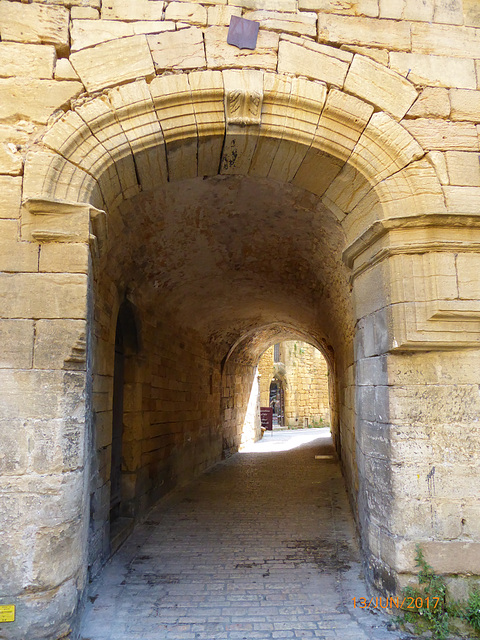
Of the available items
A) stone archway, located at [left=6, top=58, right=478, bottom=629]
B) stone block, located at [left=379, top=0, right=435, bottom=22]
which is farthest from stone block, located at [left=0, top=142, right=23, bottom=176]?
stone block, located at [left=379, top=0, right=435, bottom=22]

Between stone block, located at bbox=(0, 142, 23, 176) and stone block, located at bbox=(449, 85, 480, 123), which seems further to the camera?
stone block, located at bbox=(449, 85, 480, 123)

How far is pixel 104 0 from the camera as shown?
329 cm

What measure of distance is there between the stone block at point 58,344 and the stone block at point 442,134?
2.75 metres

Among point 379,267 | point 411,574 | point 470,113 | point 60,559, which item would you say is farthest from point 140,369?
point 470,113

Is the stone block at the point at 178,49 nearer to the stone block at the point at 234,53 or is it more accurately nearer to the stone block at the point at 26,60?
the stone block at the point at 234,53

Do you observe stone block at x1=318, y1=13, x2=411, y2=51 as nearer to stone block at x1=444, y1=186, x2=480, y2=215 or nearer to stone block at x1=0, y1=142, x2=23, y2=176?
stone block at x1=444, y1=186, x2=480, y2=215

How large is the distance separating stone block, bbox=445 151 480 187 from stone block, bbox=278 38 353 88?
99 cm

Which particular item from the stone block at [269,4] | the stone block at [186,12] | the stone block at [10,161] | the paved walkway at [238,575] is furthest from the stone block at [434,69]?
the paved walkway at [238,575]

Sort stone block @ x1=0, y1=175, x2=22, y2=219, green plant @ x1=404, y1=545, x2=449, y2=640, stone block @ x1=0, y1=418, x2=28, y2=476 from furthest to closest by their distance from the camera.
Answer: stone block @ x1=0, y1=175, x2=22, y2=219 → green plant @ x1=404, y1=545, x2=449, y2=640 → stone block @ x1=0, y1=418, x2=28, y2=476

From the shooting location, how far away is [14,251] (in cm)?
292

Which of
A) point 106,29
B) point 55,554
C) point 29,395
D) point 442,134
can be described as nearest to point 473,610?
point 55,554

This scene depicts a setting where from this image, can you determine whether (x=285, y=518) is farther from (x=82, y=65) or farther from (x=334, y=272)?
(x=82, y=65)

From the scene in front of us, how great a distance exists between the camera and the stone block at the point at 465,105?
11.1ft

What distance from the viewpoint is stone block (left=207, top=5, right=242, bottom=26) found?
3.33 m
